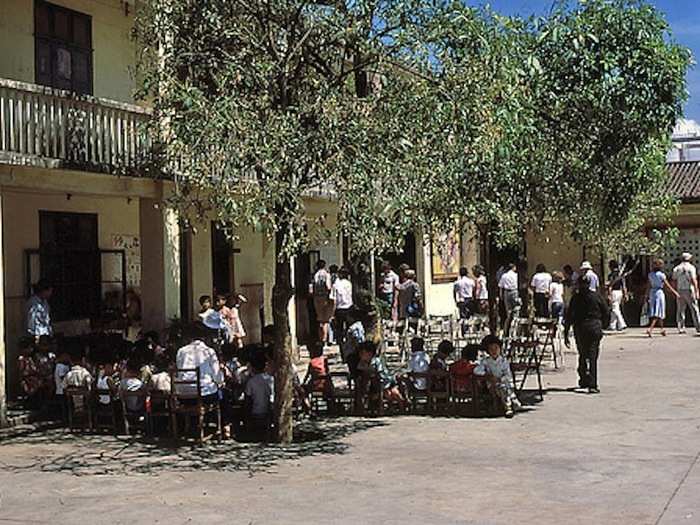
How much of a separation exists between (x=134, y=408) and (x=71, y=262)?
541cm

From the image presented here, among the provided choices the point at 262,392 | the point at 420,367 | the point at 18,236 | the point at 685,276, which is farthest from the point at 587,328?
the point at 685,276

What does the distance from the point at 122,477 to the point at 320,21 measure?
16.4ft

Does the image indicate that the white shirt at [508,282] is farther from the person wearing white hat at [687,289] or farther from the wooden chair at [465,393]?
the wooden chair at [465,393]

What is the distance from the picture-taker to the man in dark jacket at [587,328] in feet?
48.0

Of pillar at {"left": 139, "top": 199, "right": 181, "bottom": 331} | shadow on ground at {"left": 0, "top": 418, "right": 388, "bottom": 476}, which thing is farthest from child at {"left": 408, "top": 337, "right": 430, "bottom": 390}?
pillar at {"left": 139, "top": 199, "right": 181, "bottom": 331}

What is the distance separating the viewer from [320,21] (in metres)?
11.3

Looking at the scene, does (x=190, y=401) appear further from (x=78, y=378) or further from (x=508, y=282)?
(x=508, y=282)

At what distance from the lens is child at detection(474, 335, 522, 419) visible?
42.2 ft

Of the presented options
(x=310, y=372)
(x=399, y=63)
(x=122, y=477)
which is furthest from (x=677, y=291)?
(x=122, y=477)

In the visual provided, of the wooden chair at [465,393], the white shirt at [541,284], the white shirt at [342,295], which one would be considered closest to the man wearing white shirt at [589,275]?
the white shirt at [541,284]

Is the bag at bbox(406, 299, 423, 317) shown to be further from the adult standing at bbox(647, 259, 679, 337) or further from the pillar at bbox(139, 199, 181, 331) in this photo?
the pillar at bbox(139, 199, 181, 331)

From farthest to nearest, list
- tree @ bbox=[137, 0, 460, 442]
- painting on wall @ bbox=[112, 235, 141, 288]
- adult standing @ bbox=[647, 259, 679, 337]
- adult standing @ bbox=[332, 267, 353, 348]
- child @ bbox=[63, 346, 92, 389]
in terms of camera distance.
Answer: adult standing @ bbox=[647, 259, 679, 337] → adult standing @ bbox=[332, 267, 353, 348] → painting on wall @ bbox=[112, 235, 141, 288] → child @ bbox=[63, 346, 92, 389] → tree @ bbox=[137, 0, 460, 442]

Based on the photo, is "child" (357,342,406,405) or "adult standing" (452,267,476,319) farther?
"adult standing" (452,267,476,319)

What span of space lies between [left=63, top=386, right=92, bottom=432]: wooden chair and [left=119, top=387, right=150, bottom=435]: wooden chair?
0.45 meters
